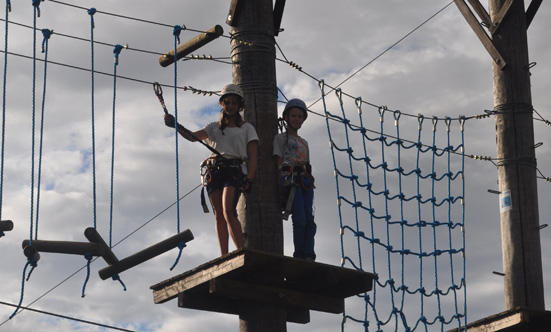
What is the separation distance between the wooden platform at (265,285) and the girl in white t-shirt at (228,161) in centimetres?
31

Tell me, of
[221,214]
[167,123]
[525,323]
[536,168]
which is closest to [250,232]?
[221,214]

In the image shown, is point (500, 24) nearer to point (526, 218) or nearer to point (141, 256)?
point (526, 218)

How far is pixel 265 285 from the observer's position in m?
7.68

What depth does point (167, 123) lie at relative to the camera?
7770 mm

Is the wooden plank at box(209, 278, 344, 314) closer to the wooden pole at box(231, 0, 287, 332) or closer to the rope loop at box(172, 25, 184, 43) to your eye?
the wooden pole at box(231, 0, 287, 332)

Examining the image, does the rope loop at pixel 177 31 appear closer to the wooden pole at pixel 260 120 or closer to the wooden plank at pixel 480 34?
the wooden pole at pixel 260 120

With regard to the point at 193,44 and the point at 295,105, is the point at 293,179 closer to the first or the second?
the point at 295,105

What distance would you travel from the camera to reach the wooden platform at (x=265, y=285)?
7.41 meters

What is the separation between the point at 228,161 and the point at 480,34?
3396 mm

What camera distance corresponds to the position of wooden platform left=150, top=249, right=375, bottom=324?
741cm

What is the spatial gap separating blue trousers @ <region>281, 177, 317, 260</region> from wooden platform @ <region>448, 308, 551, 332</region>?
2.05 m

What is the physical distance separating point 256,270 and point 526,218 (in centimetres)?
325

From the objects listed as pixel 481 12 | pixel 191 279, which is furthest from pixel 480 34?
pixel 191 279

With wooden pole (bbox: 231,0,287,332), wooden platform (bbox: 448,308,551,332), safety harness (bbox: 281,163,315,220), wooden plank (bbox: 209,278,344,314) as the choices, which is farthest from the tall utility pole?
wooden pole (bbox: 231,0,287,332)
